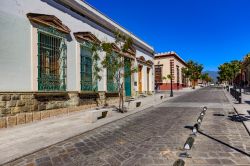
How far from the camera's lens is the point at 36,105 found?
36.0ft

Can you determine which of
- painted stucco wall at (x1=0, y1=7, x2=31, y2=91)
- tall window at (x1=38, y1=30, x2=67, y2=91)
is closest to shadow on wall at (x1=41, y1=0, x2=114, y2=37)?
tall window at (x1=38, y1=30, x2=67, y2=91)

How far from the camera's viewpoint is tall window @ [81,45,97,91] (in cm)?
1509

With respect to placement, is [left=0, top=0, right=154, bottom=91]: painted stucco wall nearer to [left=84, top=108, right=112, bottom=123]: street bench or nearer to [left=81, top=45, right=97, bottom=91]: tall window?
[left=84, top=108, right=112, bottom=123]: street bench

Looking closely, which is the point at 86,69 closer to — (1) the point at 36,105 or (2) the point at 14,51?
(1) the point at 36,105

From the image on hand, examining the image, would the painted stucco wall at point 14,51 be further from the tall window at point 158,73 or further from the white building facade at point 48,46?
the tall window at point 158,73

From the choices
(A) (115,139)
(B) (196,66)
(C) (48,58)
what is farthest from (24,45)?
(B) (196,66)

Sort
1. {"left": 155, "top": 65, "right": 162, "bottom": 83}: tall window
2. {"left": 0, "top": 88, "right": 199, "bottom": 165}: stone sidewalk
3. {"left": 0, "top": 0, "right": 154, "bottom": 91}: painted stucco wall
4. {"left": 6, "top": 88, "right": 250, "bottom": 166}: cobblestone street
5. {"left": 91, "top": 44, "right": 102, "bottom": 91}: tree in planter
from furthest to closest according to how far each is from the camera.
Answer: {"left": 155, "top": 65, "right": 162, "bottom": 83}: tall window < {"left": 91, "top": 44, "right": 102, "bottom": 91}: tree in planter < {"left": 0, "top": 0, "right": 154, "bottom": 91}: painted stucco wall < {"left": 0, "top": 88, "right": 199, "bottom": 165}: stone sidewalk < {"left": 6, "top": 88, "right": 250, "bottom": 166}: cobblestone street

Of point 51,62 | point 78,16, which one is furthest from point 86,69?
point 51,62

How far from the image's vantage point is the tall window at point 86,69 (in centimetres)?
1509

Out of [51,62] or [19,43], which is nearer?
[19,43]

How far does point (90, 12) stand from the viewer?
16.2 m

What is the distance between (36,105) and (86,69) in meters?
5.13

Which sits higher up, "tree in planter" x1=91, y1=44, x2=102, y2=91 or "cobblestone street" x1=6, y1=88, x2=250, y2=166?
"tree in planter" x1=91, y1=44, x2=102, y2=91

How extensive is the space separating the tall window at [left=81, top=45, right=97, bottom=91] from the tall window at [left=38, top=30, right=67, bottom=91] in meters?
1.92
